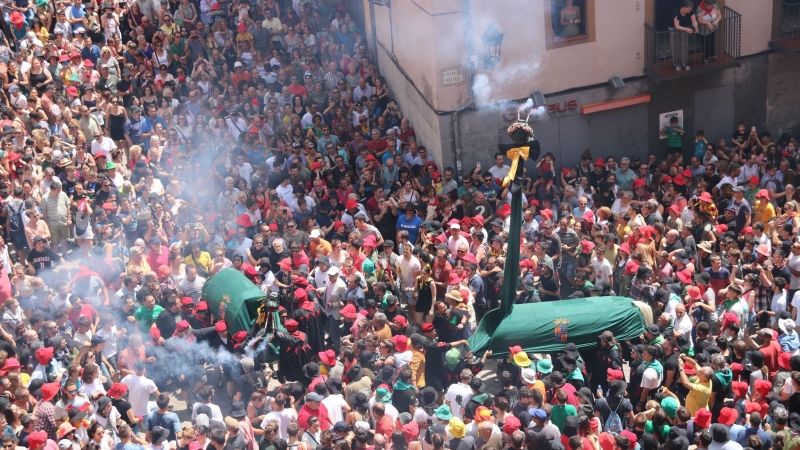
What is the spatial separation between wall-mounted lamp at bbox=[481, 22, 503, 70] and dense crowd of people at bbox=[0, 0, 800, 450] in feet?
5.16

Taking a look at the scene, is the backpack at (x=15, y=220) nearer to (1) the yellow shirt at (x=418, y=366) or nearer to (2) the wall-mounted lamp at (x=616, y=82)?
(1) the yellow shirt at (x=418, y=366)

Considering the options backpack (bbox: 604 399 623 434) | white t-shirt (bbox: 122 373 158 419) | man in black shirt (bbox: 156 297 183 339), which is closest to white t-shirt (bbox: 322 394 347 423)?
white t-shirt (bbox: 122 373 158 419)

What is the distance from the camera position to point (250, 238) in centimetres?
1360

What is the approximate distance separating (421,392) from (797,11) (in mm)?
11012

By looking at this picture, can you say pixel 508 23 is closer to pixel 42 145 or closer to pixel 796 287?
pixel 796 287

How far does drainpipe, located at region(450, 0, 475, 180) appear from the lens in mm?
15070

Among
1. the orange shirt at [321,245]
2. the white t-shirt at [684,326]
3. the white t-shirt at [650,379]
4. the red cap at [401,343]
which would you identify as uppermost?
the orange shirt at [321,245]

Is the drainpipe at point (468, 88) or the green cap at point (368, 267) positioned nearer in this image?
the green cap at point (368, 267)

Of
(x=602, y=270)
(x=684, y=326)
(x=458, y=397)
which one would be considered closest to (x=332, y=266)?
(x=458, y=397)

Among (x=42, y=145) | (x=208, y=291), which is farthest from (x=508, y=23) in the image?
(x=42, y=145)

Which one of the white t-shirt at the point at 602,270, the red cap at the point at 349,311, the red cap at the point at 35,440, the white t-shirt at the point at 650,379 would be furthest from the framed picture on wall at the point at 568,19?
the red cap at the point at 35,440

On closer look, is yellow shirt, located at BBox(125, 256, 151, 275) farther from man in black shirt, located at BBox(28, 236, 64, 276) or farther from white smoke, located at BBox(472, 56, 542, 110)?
white smoke, located at BBox(472, 56, 542, 110)

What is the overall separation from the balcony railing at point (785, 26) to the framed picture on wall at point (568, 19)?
347 centimetres

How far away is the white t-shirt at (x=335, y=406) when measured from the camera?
9.80 m
